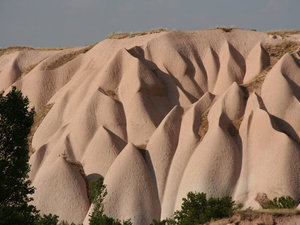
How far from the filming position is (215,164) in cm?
4769

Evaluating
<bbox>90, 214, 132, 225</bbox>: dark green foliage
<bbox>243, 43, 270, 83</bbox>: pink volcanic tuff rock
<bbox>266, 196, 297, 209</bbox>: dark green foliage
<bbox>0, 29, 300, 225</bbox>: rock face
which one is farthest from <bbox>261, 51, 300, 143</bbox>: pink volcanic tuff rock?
<bbox>90, 214, 132, 225</bbox>: dark green foliage

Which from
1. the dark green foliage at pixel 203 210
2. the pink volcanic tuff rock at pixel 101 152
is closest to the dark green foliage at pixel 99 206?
the pink volcanic tuff rock at pixel 101 152

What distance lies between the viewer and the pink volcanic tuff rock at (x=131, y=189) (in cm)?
4740

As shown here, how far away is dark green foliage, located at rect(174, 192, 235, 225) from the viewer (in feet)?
107

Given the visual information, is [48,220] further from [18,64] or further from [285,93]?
[18,64]

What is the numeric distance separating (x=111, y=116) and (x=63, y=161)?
5.09 meters

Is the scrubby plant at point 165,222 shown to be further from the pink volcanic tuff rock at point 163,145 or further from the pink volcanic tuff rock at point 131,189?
the pink volcanic tuff rock at point 163,145

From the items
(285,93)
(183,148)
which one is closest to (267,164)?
(183,148)

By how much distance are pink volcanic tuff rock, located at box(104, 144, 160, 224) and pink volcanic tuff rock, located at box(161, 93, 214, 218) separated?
746 mm

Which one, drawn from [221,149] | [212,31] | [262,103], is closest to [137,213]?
[221,149]

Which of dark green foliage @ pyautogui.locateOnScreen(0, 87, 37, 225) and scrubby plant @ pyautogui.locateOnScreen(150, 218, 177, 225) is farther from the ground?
scrubby plant @ pyautogui.locateOnScreen(150, 218, 177, 225)

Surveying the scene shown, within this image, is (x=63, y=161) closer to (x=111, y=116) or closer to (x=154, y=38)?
(x=111, y=116)

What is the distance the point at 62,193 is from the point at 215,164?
916cm

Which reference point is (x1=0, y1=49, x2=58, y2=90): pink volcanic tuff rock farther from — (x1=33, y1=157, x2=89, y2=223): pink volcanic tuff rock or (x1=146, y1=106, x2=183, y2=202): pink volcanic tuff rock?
(x1=146, y1=106, x2=183, y2=202): pink volcanic tuff rock
